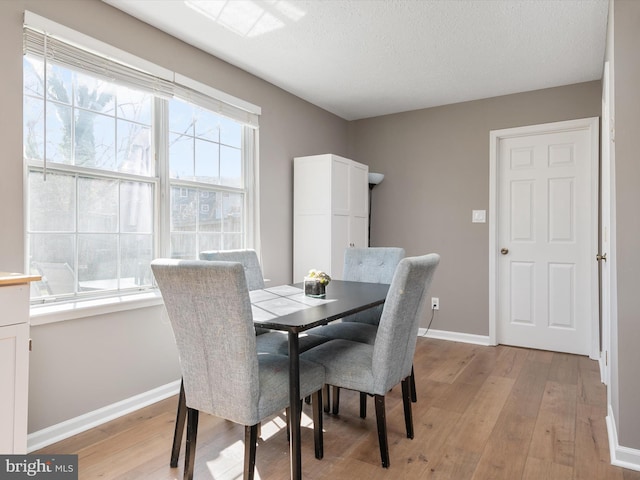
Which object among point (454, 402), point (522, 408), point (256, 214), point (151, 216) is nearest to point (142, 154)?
point (151, 216)

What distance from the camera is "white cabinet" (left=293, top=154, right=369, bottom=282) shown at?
374 centimetres

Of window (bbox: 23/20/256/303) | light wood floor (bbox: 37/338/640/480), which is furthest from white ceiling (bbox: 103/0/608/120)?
light wood floor (bbox: 37/338/640/480)

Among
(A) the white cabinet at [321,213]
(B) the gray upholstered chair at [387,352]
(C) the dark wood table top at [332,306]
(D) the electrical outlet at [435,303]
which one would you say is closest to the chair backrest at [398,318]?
(B) the gray upholstered chair at [387,352]

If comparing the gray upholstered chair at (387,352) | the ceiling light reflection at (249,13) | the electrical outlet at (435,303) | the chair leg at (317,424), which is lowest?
the chair leg at (317,424)

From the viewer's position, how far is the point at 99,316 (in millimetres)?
2363

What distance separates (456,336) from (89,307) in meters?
3.34

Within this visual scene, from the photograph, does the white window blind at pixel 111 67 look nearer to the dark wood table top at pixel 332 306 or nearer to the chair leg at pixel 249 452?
the dark wood table top at pixel 332 306

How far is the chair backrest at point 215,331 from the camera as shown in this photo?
58.5 inches

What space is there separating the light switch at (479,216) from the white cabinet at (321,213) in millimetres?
1234

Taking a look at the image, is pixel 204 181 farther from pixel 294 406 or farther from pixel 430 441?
pixel 430 441

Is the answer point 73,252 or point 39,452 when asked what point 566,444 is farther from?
point 73,252

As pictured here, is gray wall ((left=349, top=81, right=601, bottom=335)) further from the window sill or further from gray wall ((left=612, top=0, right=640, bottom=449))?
the window sill

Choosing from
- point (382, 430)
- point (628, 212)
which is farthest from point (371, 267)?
point (628, 212)

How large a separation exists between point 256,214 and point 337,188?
810 mm
